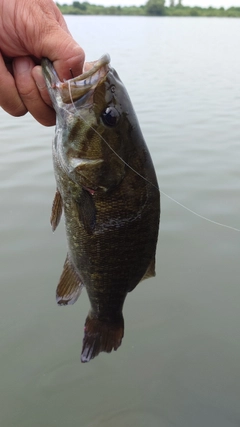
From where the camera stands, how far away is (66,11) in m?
72.1

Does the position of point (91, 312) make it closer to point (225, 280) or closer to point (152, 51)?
point (225, 280)

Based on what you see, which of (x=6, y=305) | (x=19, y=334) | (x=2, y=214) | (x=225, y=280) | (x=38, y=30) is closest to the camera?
(x=38, y=30)

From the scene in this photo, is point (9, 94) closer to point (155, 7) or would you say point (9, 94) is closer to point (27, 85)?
point (27, 85)

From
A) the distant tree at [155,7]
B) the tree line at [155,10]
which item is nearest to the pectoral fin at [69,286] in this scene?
the tree line at [155,10]

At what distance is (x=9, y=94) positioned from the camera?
76.5 inches

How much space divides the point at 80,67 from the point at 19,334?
8.33ft

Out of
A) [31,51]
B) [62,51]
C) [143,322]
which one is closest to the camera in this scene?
[62,51]

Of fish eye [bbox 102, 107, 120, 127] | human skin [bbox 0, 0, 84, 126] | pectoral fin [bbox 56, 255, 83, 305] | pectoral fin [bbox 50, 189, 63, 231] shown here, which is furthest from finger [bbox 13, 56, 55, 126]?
pectoral fin [bbox 56, 255, 83, 305]

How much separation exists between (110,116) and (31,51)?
1.38 ft

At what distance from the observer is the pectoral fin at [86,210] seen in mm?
1918

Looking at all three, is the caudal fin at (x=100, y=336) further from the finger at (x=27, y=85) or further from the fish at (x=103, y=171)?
the finger at (x=27, y=85)

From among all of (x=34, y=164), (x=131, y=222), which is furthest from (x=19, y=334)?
(x=34, y=164)

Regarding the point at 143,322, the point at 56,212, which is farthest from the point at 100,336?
the point at 143,322

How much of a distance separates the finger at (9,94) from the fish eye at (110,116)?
1.28ft
